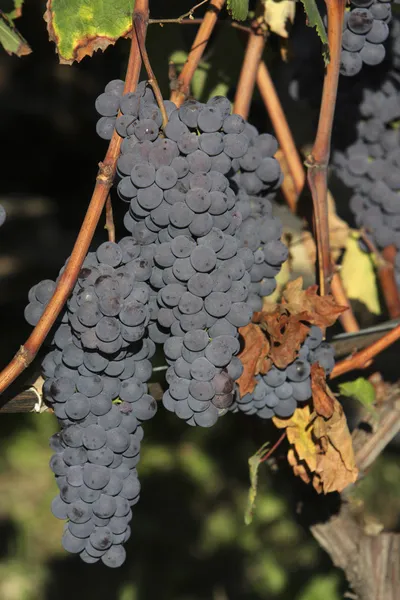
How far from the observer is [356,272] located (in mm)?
1480

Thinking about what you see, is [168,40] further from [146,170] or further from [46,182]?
[46,182]

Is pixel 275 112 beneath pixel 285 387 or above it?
above

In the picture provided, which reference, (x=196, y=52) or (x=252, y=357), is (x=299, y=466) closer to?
(x=252, y=357)

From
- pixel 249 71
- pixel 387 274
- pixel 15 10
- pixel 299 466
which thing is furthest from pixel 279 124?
pixel 299 466

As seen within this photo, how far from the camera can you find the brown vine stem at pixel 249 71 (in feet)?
3.96

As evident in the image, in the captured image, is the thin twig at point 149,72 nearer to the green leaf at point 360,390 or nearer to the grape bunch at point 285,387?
the grape bunch at point 285,387

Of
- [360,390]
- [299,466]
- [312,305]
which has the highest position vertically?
[312,305]

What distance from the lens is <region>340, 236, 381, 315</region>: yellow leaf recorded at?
1479 millimetres

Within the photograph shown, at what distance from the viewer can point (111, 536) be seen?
949 mm

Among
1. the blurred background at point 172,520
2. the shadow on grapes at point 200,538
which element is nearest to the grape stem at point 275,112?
the blurred background at point 172,520

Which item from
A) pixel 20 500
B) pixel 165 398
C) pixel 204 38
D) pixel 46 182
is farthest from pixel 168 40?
pixel 46 182

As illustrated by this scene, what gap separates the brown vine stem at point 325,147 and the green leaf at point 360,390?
0.64 feet

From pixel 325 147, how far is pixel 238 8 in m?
0.24

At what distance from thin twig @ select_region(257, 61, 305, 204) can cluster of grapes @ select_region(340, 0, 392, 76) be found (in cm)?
19
